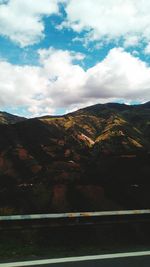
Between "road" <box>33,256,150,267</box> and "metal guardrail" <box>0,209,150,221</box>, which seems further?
"metal guardrail" <box>0,209,150,221</box>

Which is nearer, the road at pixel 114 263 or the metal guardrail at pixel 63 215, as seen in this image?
the road at pixel 114 263

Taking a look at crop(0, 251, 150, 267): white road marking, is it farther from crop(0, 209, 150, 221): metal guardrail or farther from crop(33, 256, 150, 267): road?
crop(0, 209, 150, 221): metal guardrail

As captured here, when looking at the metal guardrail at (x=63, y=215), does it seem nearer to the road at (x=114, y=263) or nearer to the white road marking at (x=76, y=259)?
the white road marking at (x=76, y=259)

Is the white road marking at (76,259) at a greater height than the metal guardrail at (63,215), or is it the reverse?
the metal guardrail at (63,215)

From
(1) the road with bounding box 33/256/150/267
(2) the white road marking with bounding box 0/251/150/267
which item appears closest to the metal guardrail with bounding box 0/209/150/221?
(2) the white road marking with bounding box 0/251/150/267

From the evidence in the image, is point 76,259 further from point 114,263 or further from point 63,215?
point 63,215

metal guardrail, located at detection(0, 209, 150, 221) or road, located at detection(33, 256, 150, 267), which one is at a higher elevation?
metal guardrail, located at detection(0, 209, 150, 221)

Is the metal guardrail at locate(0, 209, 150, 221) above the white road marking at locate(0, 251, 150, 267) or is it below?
above

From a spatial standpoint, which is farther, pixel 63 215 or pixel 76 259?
pixel 63 215

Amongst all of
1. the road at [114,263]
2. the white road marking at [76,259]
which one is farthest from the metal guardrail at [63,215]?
the road at [114,263]

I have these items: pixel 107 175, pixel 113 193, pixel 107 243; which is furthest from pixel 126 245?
pixel 107 175

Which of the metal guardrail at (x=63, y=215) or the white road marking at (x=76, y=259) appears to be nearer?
the white road marking at (x=76, y=259)

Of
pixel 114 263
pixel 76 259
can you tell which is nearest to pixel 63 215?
pixel 76 259
